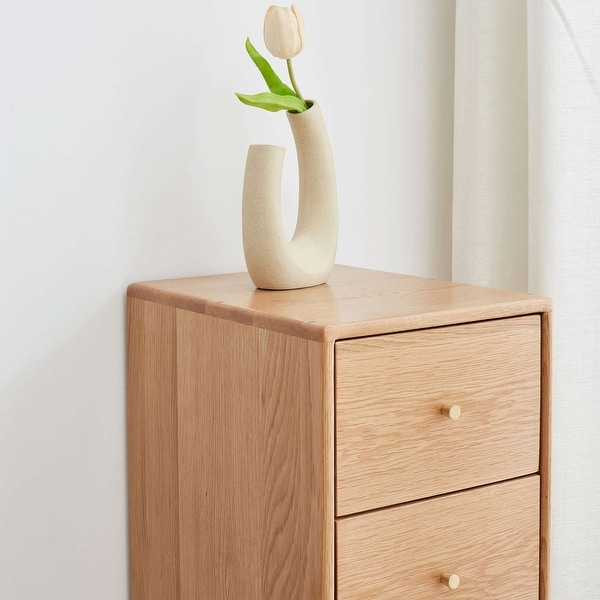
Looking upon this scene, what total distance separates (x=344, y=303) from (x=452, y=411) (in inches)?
6.9

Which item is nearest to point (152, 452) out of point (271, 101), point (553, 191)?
point (271, 101)

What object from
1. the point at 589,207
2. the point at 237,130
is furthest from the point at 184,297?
the point at 589,207

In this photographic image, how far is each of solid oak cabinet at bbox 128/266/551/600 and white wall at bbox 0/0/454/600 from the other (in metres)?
0.10

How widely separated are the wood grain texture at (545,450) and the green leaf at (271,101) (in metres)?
0.41

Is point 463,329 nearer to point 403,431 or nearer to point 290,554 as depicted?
point 403,431

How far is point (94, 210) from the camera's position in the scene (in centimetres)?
122

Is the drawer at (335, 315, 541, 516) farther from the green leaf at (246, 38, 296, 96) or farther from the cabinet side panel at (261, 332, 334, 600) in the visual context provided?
the green leaf at (246, 38, 296, 96)

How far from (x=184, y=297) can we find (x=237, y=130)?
0.34 m

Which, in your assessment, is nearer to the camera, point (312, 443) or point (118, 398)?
point (312, 443)

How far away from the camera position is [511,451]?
3.50ft

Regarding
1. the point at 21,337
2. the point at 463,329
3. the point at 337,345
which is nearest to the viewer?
the point at 337,345

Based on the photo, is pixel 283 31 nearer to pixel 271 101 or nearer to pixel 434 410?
pixel 271 101

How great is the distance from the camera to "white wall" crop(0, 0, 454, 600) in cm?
117

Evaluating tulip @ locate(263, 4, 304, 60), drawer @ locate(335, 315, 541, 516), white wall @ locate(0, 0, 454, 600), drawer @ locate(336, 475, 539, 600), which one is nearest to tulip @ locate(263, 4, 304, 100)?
tulip @ locate(263, 4, 304, 60)
